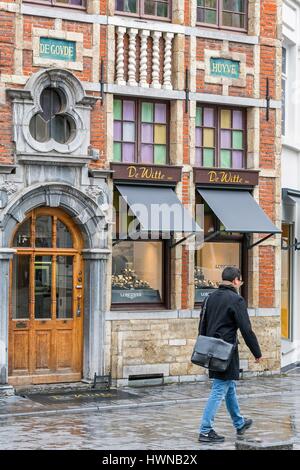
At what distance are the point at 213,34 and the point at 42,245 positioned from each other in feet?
15.4

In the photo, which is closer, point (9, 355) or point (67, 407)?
point (67, 407)

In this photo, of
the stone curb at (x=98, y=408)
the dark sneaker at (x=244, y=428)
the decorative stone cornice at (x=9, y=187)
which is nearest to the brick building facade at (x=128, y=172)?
the decorative stone cornice at (x=9, y=187)

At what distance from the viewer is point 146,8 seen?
687 inches

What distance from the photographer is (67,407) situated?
47.7 feet

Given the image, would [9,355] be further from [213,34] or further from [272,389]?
[213,34]

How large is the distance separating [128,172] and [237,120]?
8.53ft

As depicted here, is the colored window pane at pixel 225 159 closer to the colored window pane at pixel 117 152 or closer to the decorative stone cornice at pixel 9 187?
the colored window pane at pixel 117 152

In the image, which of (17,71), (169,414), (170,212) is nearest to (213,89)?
(170,212)

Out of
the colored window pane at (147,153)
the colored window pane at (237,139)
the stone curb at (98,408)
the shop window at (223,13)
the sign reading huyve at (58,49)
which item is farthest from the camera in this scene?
the colored window pane at (237,139)

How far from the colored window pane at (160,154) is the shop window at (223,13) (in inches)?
88.3

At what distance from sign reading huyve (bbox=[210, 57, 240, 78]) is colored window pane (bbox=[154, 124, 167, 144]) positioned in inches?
51.1

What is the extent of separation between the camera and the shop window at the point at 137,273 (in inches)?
672

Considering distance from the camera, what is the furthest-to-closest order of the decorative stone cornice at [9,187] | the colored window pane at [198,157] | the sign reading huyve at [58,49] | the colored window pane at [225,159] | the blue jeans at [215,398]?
the colored window pane at [225,159] → the colored window pane at [198,157] → the sign reading huyve at [58,49] → the decorative stone cornice at [9,187] → the blue jeans at [215,398]

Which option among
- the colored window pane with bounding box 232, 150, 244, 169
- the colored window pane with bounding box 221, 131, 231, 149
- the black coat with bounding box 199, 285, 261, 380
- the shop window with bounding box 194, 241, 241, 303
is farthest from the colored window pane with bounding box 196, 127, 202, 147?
the black coat with bounding box 199, 285, 261, 380
